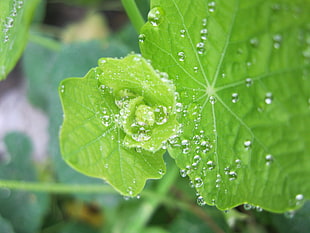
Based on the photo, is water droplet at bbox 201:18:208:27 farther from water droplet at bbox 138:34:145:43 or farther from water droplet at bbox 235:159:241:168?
water droplet at bbox 235:159:241:168

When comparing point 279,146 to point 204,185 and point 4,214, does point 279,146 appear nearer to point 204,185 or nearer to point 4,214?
point 204,185

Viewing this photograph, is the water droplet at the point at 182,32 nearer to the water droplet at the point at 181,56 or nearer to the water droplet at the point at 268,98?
the water droplet at the point at 181,56

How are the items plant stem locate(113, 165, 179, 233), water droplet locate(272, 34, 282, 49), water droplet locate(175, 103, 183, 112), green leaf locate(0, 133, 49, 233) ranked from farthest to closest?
green leaf locate(0, 133, 49, 233), plant stem locate(113, 165, 179, 233), water droplet locate(175, 103, 183, 112), water droplet locate(272, 34, 282, 49)

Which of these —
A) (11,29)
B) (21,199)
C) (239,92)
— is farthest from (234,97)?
(21,199)

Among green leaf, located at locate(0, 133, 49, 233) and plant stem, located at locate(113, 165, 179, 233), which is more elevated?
plant stem, located at locate(113, 165, 179, 233)

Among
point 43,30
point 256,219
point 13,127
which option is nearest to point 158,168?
point 256,219

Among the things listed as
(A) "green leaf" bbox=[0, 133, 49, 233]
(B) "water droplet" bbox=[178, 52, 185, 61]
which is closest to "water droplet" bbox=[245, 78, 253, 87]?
(B) "water droplet" bbox=[178, 52, 185, 61]
